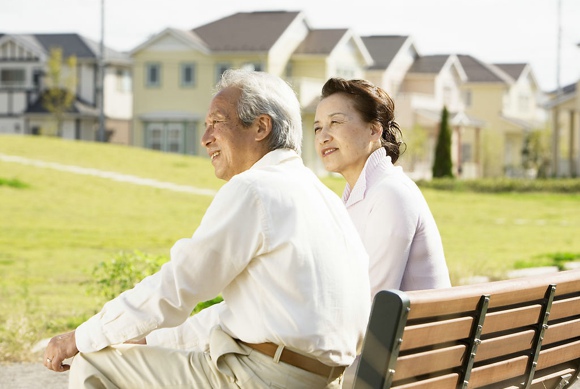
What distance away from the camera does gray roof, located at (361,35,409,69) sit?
6013 centimetres

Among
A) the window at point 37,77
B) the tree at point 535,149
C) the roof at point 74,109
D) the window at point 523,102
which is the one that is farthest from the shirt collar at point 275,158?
the window at point 523,102

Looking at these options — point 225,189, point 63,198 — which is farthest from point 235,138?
point 63,198

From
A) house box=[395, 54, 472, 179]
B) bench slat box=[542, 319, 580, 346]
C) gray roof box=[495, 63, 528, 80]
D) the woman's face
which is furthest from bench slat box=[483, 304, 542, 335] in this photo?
gray roof box=[495, 63, 528, 80]

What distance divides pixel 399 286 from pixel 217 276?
1.33 m

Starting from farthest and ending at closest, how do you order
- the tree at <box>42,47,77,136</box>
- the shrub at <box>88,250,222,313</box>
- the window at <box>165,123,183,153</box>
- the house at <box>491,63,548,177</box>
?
the house at <box>491,63,548,177</box> < the tree at <box>42,47,77,136</box> < the window at <box>165,123,183,153</box> < the shrub at <box>88,250,222,313</box>

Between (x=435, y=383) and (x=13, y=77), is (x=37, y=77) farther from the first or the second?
(x=435, y=383)

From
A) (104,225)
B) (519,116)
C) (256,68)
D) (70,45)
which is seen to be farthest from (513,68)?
(104,225)

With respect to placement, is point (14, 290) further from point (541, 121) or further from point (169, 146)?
point (541, 121)

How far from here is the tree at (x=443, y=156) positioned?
46.4 m

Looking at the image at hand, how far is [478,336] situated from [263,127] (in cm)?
111

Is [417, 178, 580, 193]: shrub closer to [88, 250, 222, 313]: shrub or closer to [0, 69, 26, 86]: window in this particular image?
[0, 69, 26, 86]: window

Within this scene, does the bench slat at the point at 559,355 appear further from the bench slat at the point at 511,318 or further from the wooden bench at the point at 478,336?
the bench slat at the point at 511,318

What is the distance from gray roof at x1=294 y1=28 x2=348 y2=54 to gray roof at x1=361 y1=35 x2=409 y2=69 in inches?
266

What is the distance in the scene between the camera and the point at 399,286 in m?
4.50
